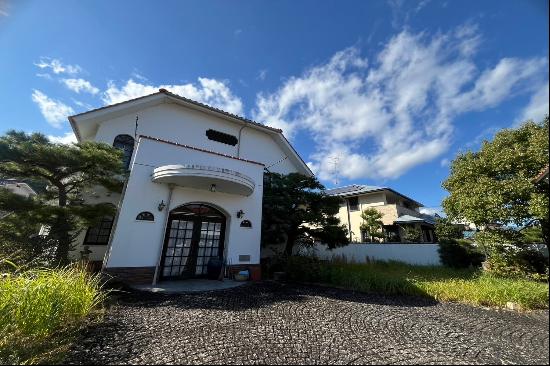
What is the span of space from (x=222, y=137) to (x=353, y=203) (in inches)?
597

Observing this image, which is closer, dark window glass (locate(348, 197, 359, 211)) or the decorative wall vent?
the decorative wall vent

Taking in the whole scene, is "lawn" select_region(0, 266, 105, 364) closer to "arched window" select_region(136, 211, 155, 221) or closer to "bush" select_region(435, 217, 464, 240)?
"arched window" select_region(136, 211, 155, 221)

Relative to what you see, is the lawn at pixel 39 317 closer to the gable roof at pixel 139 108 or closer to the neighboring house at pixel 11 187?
the neighboring house at pixel 11 187

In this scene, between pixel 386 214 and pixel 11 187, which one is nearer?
pixel 11 187

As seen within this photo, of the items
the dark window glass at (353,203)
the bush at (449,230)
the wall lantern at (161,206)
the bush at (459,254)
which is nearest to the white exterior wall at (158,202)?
the wall lantern at (161,206)

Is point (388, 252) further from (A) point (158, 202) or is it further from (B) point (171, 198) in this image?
(A) point (158, 202)

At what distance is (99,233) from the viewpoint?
919 cm

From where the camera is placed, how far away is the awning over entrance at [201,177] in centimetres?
730

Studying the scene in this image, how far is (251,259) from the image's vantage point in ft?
29.3

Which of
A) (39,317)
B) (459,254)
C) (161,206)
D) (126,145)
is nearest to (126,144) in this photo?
(126,145)

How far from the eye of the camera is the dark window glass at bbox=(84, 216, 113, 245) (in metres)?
9.02

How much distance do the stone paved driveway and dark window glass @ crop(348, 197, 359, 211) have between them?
56.4 ft

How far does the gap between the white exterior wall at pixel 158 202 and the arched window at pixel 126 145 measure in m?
3.37

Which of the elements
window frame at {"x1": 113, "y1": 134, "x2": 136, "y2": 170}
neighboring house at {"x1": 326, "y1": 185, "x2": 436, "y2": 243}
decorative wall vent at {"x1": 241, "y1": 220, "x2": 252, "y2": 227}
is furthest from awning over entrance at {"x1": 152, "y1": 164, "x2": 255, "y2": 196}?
neighboring house at {"x1": 326, "y1": 185, "x2": 436, "y2": 243}
